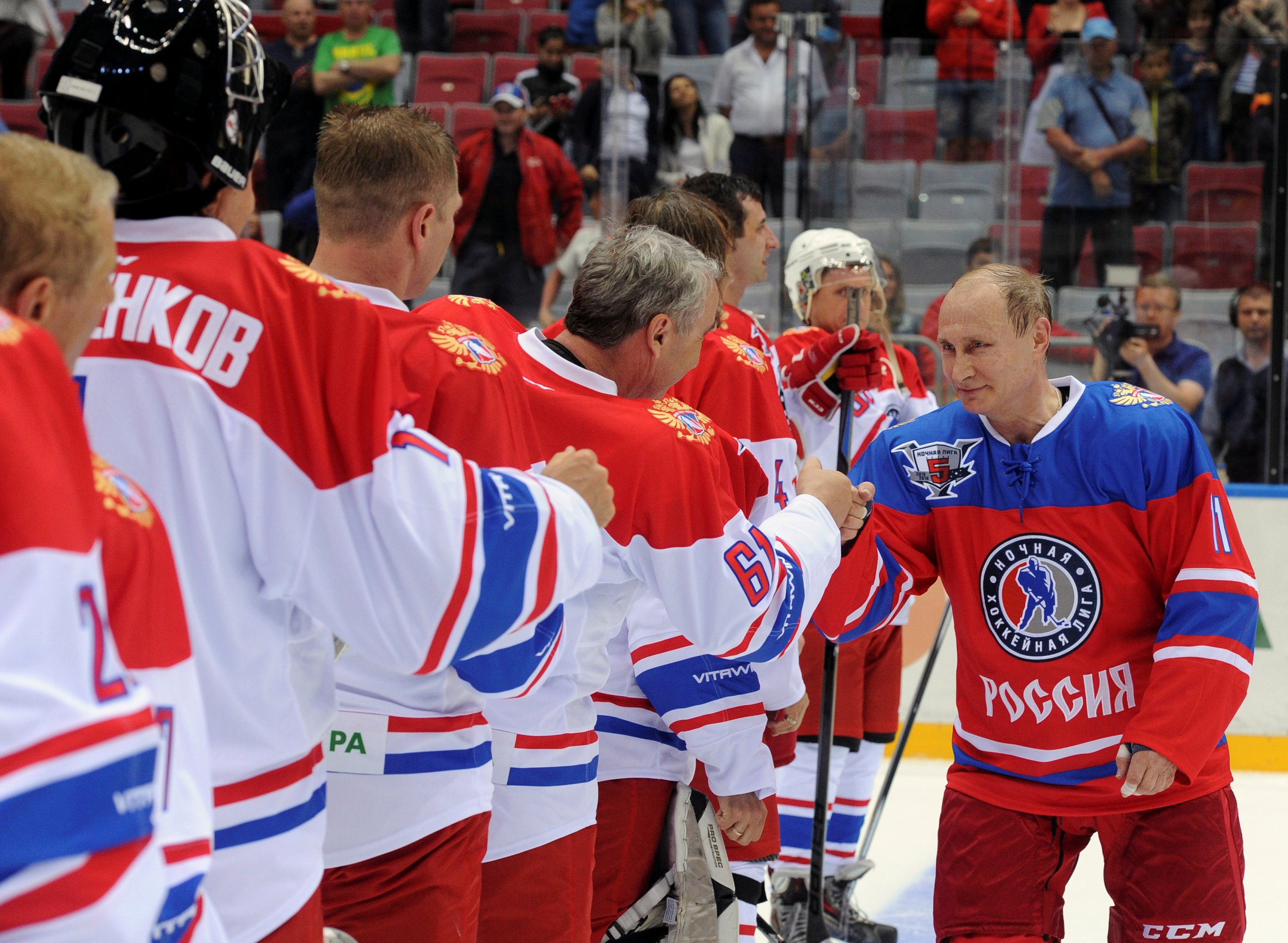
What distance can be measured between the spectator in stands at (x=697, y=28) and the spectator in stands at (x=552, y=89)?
0.52 metres

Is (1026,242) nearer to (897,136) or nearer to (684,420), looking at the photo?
(897,136)

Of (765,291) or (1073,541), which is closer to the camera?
(1073,541)

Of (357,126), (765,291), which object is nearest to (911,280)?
(765,291)

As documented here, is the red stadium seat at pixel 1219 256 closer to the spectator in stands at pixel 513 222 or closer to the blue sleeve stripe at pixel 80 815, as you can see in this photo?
the spectator in stands at pixel 513 222

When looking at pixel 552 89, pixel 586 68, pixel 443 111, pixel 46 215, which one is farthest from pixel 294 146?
pixel 46 215

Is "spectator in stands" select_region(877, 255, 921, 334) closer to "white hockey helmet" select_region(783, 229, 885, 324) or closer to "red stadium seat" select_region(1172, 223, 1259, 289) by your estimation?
"red stadium seat" select_region(1172, 223, 1259, 289)

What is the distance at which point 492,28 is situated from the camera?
25.8ft

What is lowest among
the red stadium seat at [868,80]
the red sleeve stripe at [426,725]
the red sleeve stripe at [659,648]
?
the red sleeve stripe at [659,648]

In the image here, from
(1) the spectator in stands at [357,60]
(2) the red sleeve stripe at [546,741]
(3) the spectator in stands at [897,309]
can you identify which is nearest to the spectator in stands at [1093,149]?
(3) the spectator in stands at [897,309]

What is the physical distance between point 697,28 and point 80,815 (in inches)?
219

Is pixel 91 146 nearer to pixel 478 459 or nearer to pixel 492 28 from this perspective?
pixel 478 459

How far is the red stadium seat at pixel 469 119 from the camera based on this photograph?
6.36 m

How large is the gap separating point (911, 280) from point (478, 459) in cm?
407

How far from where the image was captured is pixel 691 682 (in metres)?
2.01
